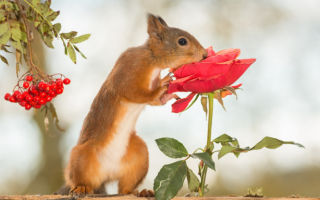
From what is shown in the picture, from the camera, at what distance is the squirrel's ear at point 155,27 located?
1061 millimetres

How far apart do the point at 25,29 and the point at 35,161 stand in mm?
947

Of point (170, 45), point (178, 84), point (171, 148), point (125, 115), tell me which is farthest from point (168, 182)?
point (170, 45)

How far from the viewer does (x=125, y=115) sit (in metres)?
1.01

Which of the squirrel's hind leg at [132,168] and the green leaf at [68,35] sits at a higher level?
the green leaf at [68,35]

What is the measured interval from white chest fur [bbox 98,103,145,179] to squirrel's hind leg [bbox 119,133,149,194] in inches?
0.6

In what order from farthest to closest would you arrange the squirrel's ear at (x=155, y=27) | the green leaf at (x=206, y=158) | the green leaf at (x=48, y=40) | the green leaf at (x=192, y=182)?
the squirrel's ear at (x=155, y=27) < the green leaf at (x=48, y=40) < the green leaf at (x=192, y=182) < the green leaf at (x=206, y=158)

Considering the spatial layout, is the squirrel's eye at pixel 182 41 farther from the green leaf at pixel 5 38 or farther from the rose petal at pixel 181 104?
the green leaf at pixel 5 38

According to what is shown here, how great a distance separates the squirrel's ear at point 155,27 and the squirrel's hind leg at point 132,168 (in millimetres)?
289

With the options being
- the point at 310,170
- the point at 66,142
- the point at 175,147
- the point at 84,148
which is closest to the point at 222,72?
the point at 175,147

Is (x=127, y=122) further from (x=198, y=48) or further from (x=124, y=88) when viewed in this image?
(x=198, y=48)

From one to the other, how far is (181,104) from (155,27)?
31cm

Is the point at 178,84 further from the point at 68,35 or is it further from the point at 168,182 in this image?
the point at 68,35

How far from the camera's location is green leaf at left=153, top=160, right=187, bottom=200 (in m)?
0.75

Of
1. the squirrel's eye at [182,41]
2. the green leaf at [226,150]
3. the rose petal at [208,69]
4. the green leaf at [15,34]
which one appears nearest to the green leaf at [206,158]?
the green leaf at [226,150]
